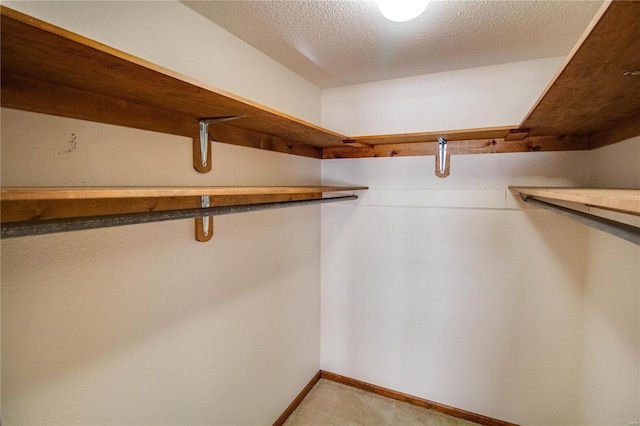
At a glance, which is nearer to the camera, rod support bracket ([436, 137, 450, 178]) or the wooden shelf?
the wooden shelf

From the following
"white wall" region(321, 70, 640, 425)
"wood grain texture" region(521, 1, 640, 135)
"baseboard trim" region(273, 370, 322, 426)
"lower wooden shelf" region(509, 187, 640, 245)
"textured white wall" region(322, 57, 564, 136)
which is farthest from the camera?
"baseboard trim" region(273, 370, 322, 426)

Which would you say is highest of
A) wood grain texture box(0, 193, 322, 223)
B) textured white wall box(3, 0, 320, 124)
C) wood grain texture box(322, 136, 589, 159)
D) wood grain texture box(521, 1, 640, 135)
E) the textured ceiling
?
the textured ceiling

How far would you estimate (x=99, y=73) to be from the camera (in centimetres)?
83

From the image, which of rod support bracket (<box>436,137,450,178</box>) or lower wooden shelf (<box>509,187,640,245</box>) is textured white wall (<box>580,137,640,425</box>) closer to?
lower wooden shelf (<box>509,187,640,245</box>)

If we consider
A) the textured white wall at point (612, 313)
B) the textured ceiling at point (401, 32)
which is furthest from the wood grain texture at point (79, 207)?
the textured white wall at point (612, 313)

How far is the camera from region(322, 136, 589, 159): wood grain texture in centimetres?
183

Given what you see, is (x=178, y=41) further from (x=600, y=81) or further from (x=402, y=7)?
(x=600, y=81)

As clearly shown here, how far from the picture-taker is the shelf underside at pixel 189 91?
651 millimetres

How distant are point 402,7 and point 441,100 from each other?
1120 mm

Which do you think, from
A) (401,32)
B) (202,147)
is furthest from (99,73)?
(401,32)

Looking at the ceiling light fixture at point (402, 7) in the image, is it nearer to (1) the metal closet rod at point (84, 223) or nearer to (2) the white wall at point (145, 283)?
(2) the white wall at point (145, 283)

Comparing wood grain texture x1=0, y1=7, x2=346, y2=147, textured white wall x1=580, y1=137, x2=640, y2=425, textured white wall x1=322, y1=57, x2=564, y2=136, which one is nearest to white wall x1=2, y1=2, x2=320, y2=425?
wood grain texture x1=0, y1=7, x2=346, y2=147

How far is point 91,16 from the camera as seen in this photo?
40.5 inches

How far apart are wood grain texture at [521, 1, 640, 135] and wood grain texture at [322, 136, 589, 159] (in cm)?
27
